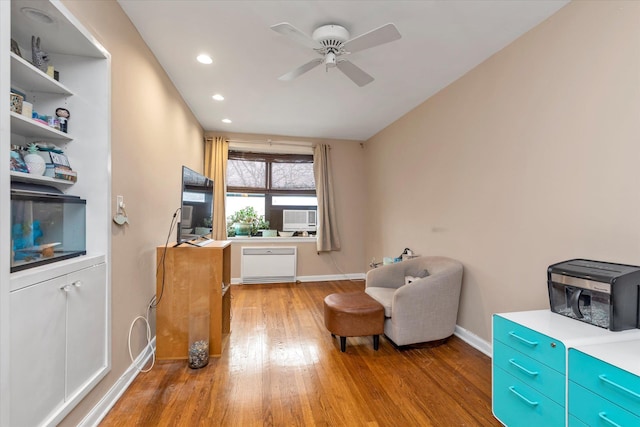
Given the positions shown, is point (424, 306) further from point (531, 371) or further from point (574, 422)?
point (574, 422)

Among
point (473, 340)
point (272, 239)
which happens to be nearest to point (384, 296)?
point (473, 340)

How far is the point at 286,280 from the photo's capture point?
4.91m

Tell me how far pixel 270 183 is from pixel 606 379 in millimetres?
4757

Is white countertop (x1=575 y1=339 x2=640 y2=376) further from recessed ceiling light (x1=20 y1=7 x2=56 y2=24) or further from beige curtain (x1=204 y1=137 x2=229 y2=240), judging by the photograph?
beige curtain (x1=204 y1=137 x2=229 y2=240)

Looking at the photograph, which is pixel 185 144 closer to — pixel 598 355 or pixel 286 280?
pixel 286 280

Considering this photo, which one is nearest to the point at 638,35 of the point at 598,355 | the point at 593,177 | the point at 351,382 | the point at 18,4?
the point at 593,177

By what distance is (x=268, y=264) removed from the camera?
4770mm

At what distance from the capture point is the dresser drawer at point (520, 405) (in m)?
1.34

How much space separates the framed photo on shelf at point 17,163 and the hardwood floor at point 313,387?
148 centimetres

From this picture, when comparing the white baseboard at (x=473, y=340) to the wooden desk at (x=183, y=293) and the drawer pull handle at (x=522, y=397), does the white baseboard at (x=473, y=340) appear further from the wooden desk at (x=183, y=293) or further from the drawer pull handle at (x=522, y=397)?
the wooden desk at (x=183, y=293)

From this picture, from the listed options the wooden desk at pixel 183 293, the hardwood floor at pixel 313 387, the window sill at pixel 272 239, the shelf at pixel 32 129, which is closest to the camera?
the shelf at pixel 32 129

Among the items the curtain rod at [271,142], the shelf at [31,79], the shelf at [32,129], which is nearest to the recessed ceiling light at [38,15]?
the shelf at [31,79]

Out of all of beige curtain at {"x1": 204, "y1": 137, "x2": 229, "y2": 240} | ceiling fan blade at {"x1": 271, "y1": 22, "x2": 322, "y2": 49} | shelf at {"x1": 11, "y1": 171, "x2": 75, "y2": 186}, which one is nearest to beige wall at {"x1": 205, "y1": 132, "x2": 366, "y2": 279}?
beige curtain at {"x1": 204, "y1": 137, "x2": 229, "y2": 240}

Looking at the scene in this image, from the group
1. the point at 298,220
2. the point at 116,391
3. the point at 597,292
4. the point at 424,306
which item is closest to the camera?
the point at 597,292
